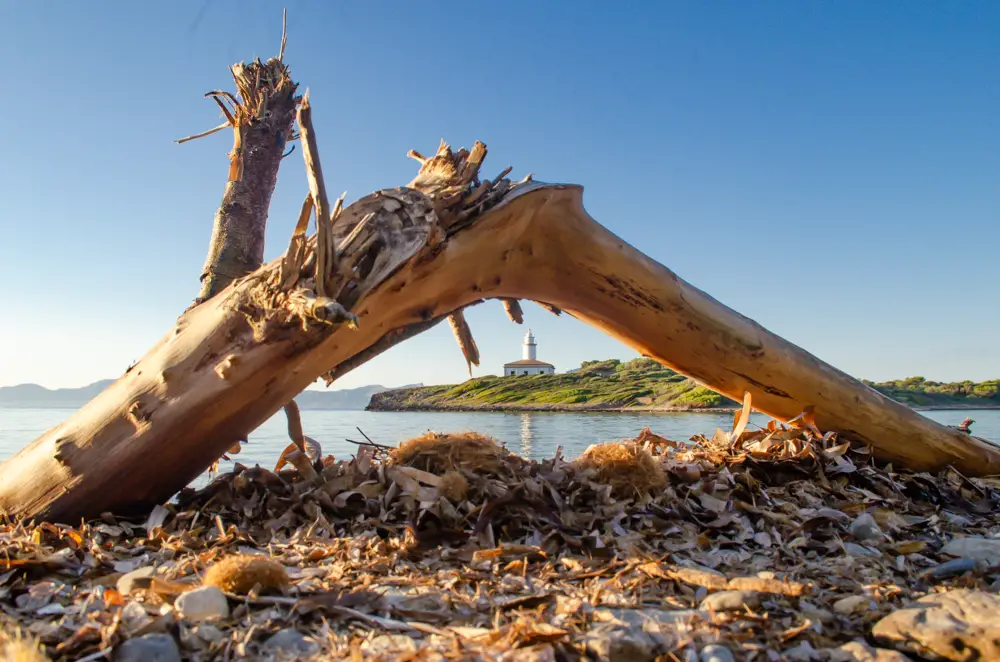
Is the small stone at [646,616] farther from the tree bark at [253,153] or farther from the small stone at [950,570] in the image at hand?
the tree bark at [253,153]

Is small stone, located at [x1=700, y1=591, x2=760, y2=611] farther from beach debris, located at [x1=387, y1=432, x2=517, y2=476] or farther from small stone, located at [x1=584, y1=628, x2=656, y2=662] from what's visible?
beach debris, located at [x1=387, y1=432, x2=517, y2=476]

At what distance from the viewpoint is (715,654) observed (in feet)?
5.11

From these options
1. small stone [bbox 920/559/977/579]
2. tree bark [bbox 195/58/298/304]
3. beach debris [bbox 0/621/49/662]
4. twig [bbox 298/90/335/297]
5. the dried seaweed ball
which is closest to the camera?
beach debris [bbox 0/621/49/662]

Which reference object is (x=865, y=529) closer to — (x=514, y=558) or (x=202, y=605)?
(x=514, y=558)

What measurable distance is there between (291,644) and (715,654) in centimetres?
112

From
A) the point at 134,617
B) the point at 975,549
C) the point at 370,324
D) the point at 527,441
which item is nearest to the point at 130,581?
the point at 134,617

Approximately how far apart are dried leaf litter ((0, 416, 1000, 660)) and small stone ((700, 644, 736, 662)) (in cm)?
4

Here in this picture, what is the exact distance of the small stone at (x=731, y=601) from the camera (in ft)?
6.19

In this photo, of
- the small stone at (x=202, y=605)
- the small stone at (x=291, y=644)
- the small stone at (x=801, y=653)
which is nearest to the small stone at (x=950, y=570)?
the small stone at (x=801, y=653)

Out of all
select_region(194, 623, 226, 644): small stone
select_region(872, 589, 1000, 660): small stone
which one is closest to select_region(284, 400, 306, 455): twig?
select_region(194, 623, 226, 644): small stone

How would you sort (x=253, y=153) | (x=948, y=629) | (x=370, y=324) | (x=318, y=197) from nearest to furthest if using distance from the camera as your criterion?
(x=948, y=629) → (x=318, y=197) → (x=370, y=324) → (x=253, y=153)

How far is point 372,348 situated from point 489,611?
80.2 inches

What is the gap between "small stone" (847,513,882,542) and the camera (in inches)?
112

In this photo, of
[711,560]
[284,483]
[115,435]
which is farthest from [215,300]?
[711,560]
